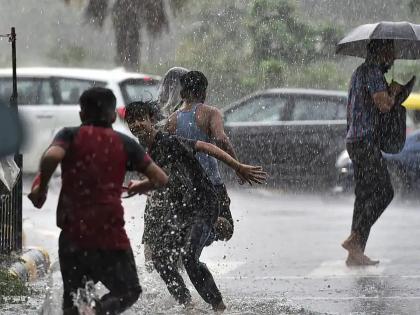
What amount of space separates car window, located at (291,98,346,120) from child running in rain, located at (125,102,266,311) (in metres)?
11.0

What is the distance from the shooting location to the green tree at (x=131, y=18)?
34.9m

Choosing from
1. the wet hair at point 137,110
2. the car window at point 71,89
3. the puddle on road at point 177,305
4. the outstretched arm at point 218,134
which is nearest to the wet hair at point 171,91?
the outstretched arm at point 218,134

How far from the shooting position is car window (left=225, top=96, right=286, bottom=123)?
19.5 metres

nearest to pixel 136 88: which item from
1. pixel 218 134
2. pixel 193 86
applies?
pixel 193 86

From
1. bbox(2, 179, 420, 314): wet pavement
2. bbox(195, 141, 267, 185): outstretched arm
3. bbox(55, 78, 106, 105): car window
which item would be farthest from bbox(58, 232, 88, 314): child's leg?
bbox(55, 78, 106, 105): car window

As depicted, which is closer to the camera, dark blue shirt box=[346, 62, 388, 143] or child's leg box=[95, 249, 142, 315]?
child's leg box=[95, 249, 142, 315]

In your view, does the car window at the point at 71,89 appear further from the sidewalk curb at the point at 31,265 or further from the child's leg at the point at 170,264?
the child's leg at the point at 170,264

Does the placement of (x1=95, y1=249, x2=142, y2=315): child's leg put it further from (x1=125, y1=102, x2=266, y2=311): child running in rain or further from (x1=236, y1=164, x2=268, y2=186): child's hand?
(x1=125, y1=102, x2=266, y2=311): child running in rain

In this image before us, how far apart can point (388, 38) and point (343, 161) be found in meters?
7.42

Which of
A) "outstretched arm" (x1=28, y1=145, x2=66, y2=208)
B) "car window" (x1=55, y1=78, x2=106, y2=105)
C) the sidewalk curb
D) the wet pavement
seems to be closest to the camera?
"outstretched arm" (x1=28, y1=145, x2=66, y2=208)

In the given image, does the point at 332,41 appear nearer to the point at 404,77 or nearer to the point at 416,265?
the point at 404,77

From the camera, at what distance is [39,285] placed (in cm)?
942

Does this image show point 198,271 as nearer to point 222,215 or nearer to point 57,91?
point 222,215

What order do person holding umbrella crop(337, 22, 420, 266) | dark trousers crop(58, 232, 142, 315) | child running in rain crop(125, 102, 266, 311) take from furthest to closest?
person holding umbrella crop(337, 22, 420, 266) → child running in rain crop(125, 102, 266, 311) → dark trousers crop(58, 232, 142, 315)
